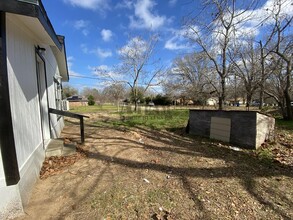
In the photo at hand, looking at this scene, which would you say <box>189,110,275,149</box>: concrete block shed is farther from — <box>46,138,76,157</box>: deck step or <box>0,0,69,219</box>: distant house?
<box>0,0,69,219</box>: distant house

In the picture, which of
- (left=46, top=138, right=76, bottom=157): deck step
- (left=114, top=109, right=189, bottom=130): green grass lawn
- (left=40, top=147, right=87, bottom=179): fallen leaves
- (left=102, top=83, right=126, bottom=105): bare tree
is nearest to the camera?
(left=40, top=147, right=87, bottom=179): fallen leaves

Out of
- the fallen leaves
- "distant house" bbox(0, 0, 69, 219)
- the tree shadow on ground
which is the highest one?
"distant house" bbox(0, 0, 69, 219)

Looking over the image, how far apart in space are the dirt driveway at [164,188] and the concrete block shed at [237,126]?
3.02 ft

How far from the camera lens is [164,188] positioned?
2.79 m

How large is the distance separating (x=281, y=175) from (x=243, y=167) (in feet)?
2.12

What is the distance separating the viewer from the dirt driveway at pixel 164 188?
7.28 ft

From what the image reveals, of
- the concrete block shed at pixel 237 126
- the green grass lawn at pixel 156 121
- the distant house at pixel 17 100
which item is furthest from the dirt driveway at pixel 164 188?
the green grass lawn at pixel 156 121

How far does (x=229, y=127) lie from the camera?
573 cm

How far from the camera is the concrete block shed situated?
16.7 feet

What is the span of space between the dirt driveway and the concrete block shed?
922 mm

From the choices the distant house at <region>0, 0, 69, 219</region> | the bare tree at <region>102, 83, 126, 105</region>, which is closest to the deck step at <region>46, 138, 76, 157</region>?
the distant house at <region>0, 0, 69, 219</region>

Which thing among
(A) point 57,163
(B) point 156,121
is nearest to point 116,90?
(B) point 156,121

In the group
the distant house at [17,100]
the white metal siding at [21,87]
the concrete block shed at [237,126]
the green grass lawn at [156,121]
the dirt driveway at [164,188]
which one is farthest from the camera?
the green grass lawn at [156,121]

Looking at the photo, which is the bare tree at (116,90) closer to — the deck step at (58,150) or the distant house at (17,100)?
the deck step at (58,150)
